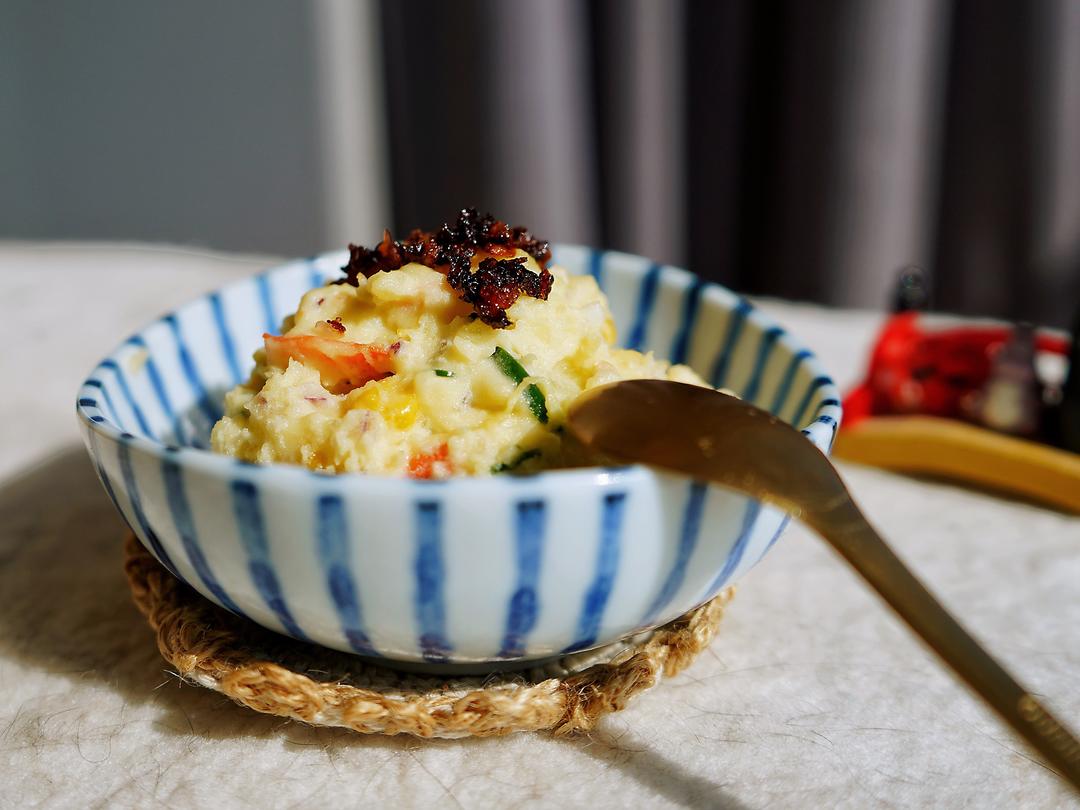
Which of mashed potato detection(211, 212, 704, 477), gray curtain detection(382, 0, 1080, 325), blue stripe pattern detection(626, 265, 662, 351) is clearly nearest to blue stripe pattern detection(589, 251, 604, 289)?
blue stripe pattern detection(626, 265, 662, 351)

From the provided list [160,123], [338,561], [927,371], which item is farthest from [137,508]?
[160,123]

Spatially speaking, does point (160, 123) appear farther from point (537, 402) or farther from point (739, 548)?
point (739, 548)

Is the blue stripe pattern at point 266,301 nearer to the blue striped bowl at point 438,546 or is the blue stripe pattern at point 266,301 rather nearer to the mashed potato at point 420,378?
the mashed potato at point 420,378

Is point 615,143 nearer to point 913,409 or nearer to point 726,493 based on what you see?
point 913,409

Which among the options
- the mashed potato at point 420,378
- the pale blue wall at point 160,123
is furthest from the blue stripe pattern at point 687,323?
the pale blue wall at point 160,123

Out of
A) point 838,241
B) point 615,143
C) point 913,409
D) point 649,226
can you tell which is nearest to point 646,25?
point 615,143

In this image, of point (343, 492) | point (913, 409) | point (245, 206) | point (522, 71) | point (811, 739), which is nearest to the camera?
point (343, 492)

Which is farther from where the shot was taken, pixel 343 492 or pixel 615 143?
pixel 615 143
